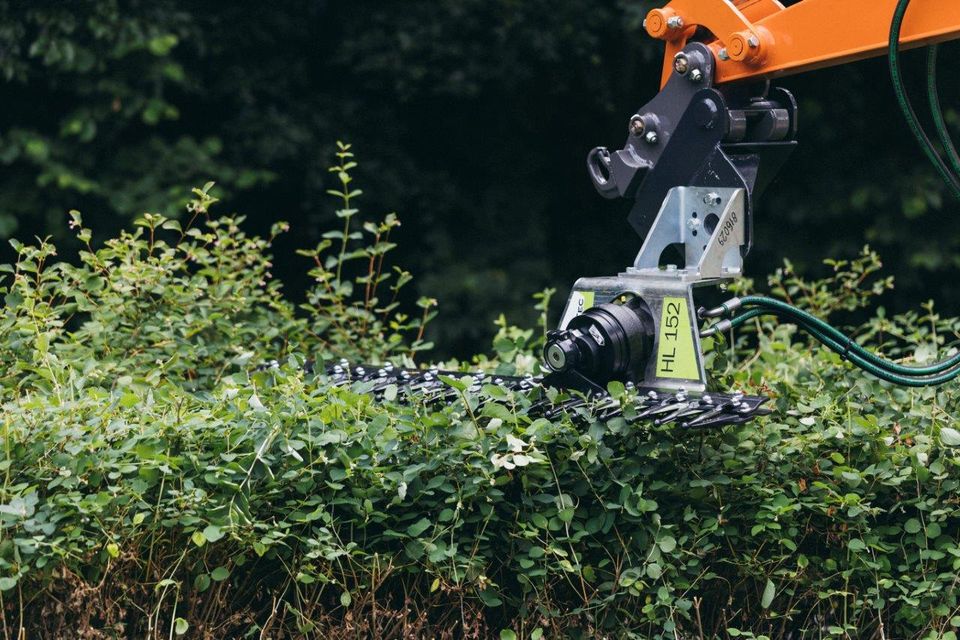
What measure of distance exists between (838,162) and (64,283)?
213 inches

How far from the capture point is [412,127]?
8188 millimetres

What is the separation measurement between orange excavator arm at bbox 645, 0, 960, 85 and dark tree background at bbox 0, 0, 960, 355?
13.1 feet

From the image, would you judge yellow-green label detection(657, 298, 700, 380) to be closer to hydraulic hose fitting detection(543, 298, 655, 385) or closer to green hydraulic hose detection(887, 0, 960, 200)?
hydraulic hose fitting detection(543, 298, 655, 385)

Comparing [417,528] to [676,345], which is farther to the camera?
[676,345]

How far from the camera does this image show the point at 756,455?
2982 mm

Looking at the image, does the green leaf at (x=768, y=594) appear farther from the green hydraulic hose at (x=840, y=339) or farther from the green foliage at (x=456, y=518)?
the green hydraulic hose at (x=840, y=339)

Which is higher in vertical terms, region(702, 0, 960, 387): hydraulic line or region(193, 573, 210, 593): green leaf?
region(702, 0, 960, 387): hydraulic line

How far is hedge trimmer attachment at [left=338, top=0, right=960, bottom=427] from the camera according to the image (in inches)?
116

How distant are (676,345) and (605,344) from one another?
0.17m

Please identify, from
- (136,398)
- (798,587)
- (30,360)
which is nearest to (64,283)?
(30,360)

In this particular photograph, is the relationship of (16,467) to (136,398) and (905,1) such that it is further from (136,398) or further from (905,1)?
(905,1)

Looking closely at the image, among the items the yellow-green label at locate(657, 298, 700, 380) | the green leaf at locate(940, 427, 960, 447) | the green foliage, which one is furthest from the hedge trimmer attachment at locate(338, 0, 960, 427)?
the green leaf at locate(940, 427, 960, 447)

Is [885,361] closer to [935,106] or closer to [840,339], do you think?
[840,339]

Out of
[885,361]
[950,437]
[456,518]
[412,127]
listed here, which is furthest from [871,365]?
[412,127]
